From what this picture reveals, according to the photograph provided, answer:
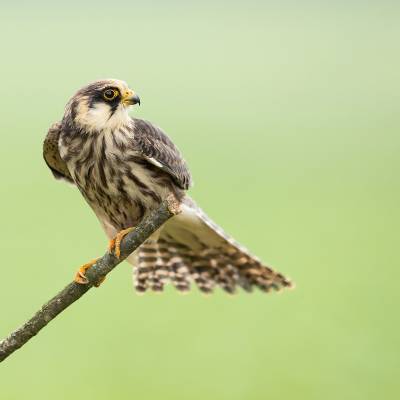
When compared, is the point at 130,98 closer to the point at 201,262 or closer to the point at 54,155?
the point at 54,155

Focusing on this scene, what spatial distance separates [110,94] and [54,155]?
65 cm

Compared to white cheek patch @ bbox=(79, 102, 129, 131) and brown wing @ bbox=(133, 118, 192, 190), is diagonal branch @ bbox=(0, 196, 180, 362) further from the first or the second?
white cheek patch @ bbox=(79, 102, 129, 131)

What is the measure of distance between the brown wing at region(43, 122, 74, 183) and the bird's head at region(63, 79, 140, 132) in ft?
0.60

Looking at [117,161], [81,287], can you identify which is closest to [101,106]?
[117,161]

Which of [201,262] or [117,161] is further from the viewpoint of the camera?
[201,262]

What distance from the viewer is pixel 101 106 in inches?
135

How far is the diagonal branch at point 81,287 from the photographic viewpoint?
2.51 metres

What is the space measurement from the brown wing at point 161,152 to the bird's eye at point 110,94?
0.25 m

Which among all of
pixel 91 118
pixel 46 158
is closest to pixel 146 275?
pixel 46 158

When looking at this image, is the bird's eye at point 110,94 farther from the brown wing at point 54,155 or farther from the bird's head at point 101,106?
the brown wing at point 54,155

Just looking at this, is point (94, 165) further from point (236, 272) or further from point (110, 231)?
point (236, 272)

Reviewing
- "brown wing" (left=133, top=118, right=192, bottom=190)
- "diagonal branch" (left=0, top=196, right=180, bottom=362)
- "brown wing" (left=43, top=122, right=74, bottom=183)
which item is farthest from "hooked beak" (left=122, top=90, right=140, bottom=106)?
"diagonal branch" (left=0, top=196, right=180, bottom=362)

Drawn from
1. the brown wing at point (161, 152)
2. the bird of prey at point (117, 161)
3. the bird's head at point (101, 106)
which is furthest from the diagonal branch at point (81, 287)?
→ the bird's head at point (101, 106)

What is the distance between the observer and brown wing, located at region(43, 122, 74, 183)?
3.73m
